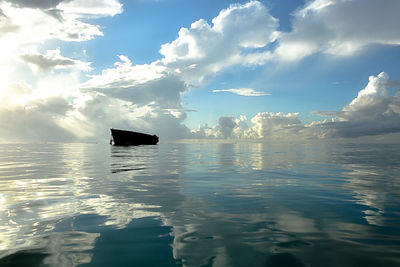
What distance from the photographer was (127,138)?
112562 mm

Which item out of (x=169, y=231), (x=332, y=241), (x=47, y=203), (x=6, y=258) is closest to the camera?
(x=6, y=258)

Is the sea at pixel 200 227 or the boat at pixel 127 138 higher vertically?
the boat at pixel 127 138

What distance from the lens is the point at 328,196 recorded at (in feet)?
38.8

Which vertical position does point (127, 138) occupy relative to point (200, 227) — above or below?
above

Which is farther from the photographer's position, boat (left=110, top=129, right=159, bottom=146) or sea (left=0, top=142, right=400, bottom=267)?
boat (left=110, top=129, right=159, bottom=146)

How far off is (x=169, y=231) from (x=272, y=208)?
4.58m

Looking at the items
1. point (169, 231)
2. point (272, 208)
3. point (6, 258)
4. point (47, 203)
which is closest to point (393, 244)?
point (272, 208)

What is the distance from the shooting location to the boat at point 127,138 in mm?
107438

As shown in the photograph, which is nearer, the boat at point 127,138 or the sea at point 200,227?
the sea at point 200,227

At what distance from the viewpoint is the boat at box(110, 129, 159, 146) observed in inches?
4230

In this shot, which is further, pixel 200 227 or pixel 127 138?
pixel 127 138

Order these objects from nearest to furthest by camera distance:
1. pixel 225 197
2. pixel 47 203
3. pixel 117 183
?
pixel 47 203
pixel 225 197
pixel 117 183

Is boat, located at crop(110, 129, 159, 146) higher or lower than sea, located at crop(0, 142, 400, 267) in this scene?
higher

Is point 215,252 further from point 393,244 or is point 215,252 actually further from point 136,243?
point 393,244
